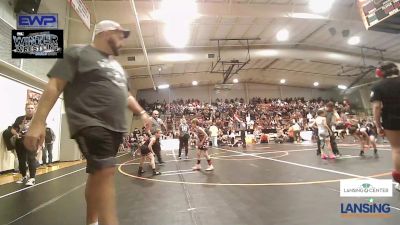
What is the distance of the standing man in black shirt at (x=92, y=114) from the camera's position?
1.45 m

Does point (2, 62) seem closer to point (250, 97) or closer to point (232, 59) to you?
point (232, 59)

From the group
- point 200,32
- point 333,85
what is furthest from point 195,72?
point 333,85

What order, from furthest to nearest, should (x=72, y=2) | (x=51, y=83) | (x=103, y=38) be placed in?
(x=72, y=2)
(x=103, y=38)
(x=51, y=83)

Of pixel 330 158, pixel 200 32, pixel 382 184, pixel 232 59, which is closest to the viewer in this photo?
pixel 382 184

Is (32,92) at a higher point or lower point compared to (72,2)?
lower

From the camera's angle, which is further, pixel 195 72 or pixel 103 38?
pixel 195 72

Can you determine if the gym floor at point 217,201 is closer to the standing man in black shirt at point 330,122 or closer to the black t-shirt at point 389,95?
the black t-shirt at point 389,95

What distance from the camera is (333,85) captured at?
89.2ft

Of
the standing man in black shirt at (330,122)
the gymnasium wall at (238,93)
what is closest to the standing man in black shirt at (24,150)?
the standing man in black shirt at (330,122)

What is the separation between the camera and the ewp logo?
8008 mm

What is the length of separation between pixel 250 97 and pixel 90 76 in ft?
88.7

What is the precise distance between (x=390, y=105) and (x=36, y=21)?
9152mm

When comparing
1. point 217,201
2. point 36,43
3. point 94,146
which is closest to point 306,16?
point 36,43

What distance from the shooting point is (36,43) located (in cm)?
823
